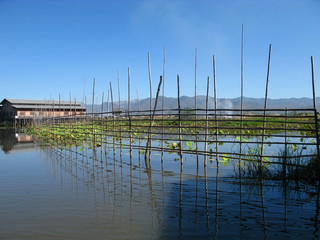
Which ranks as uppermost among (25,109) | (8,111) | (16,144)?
(25,109)

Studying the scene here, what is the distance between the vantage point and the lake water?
2.82 metres

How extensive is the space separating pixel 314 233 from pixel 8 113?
109ft

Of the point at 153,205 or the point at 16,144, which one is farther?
the point at 16,144

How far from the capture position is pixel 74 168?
6.20 metres

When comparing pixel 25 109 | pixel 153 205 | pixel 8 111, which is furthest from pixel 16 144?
pixel 8 111

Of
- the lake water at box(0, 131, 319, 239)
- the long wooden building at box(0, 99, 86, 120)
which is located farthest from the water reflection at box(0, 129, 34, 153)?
the long wooden building at box(0, 99, 86, 120)

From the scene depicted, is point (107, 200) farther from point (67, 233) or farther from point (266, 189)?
point (266, 189)

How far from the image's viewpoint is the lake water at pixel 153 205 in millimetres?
2822

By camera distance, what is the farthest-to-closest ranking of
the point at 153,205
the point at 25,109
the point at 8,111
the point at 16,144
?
the point at 8,111
the point at 25,109
the point at 16,144
the point at 153,205

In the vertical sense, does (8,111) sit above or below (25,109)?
below

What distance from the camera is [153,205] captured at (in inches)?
143

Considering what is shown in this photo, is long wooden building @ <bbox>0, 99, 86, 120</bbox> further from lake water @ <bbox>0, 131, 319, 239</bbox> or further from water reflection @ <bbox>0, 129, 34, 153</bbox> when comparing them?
lake water @ <bbox>0, 131, 319, 239</bbox>

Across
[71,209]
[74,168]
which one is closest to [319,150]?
[71,209]

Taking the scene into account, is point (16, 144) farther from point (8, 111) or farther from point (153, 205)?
point (8, 111)
